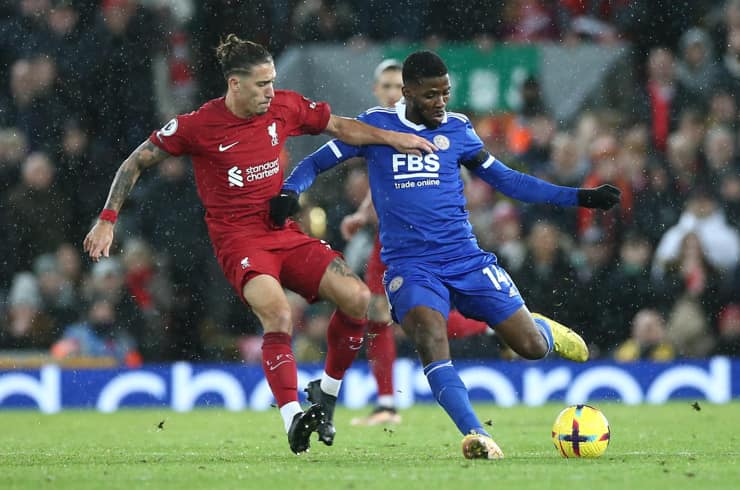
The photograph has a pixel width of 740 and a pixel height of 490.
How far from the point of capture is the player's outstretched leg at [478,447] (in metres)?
7.59

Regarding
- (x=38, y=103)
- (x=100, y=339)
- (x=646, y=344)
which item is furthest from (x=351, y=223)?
(x=38, y=103)

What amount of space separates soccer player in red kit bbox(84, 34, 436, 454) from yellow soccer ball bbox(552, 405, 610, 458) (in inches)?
58.6

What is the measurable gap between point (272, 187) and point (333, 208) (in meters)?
5.85

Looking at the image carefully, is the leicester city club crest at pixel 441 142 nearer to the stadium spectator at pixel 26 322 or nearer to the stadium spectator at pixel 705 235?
the stadium spectator at pixel 705 235

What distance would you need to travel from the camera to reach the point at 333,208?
48.0ft

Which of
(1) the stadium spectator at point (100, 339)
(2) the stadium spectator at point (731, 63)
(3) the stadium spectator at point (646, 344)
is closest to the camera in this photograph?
(3) the stadium spectator at point (646, 344)

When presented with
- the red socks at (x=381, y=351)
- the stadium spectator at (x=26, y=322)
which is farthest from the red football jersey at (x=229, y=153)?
the stadium spectator at (x=26, y=322)

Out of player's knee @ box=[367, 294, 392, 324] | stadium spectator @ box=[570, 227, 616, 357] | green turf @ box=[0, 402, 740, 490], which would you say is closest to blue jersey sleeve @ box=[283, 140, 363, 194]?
green turf @ box=[0, 402, 740, 490]

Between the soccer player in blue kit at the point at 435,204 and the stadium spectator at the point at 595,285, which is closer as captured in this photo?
the soccer player in blue kit at the point at 435,204

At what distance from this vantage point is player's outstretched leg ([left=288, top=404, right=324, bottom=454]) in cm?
787

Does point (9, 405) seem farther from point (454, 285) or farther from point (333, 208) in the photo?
point (454, 285)

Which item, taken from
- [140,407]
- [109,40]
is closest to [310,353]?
[140,407]

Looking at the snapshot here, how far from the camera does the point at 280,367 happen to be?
826 centimetres

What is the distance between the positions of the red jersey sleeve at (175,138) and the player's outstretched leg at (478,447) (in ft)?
8.02
